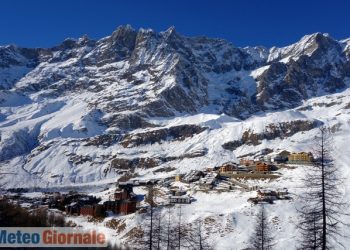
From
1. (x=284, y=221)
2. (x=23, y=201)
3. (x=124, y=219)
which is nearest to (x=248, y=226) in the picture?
(x=284, y=221)

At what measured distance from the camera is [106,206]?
11619cm

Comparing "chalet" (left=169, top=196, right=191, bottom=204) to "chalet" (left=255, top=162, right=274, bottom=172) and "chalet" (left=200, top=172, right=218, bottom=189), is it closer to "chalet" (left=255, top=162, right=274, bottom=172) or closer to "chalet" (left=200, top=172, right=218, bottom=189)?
"chalet" (left=200, top=172, right=218, bottom=189)

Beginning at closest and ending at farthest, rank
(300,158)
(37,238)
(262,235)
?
(262,235) → (37,238) → (300,158)

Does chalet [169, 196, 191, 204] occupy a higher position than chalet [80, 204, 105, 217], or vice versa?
chalet [169, 196, 191, 204]

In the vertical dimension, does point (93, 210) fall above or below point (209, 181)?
below

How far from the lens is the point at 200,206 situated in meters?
105

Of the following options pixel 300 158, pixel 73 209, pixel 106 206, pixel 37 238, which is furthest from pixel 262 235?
pixel 300 158

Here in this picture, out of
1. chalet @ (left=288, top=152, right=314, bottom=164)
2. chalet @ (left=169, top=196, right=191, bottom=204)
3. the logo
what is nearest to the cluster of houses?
chalet @ (left=169, top=196, right=191, bottom=204)

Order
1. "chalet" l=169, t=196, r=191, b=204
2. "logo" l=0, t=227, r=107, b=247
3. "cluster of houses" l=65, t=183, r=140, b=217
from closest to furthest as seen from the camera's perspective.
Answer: "logo" l=0, t=227, r=107, b=247
"chalet" l=169, t=196, r=191, b=204
"cluster of houses" l=65, t=183, r=140, b=217

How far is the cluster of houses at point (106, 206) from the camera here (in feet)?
362

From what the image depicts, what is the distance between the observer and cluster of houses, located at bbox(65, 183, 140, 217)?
110188 mm

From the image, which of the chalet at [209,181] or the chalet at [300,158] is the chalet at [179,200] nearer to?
the chalet at [209,181]

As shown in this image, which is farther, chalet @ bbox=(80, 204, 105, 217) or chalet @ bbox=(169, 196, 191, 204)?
chalet @ bbox=(80, 204, 105, 217)

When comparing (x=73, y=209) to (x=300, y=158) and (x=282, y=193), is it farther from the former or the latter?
(x=300, y=158)
